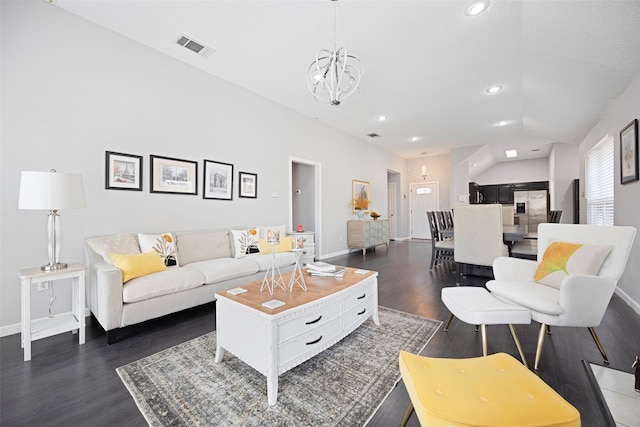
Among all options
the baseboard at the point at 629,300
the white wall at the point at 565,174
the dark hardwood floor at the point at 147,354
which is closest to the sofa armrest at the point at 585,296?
the dark hardwood floor at the point at 147,354

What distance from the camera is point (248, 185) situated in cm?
423

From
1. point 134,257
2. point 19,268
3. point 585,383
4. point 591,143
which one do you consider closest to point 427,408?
point 585,383

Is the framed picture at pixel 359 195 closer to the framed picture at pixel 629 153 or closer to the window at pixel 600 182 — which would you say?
the window at pixel 600 182

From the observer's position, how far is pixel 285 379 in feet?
5.46

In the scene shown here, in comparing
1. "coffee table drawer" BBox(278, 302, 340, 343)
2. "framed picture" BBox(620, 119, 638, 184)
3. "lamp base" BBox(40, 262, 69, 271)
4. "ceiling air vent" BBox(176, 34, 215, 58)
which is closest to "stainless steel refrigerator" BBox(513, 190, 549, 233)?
"framed picture" BBox(620, 119, 638, 184)

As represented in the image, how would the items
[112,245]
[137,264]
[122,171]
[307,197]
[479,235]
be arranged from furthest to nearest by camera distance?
[307,197]
[479,235]
[122,171]
[112,245]
[137,264]

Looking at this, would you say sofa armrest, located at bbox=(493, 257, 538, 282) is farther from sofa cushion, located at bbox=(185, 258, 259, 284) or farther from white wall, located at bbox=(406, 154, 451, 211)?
white wall, located at bbox=(406, 154, 451, 211)

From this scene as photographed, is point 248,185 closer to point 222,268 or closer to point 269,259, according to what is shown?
point 269,259

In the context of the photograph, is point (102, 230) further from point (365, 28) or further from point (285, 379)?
point (365, 28)

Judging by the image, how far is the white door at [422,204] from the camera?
8812 millimetres

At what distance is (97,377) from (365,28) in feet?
A: 12.3

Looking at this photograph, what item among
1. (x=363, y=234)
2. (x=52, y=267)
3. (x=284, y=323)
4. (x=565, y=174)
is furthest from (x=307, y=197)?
(x=565, y=174)

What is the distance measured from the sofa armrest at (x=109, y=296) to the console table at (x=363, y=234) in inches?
189

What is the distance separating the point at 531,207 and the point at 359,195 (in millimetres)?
5770
